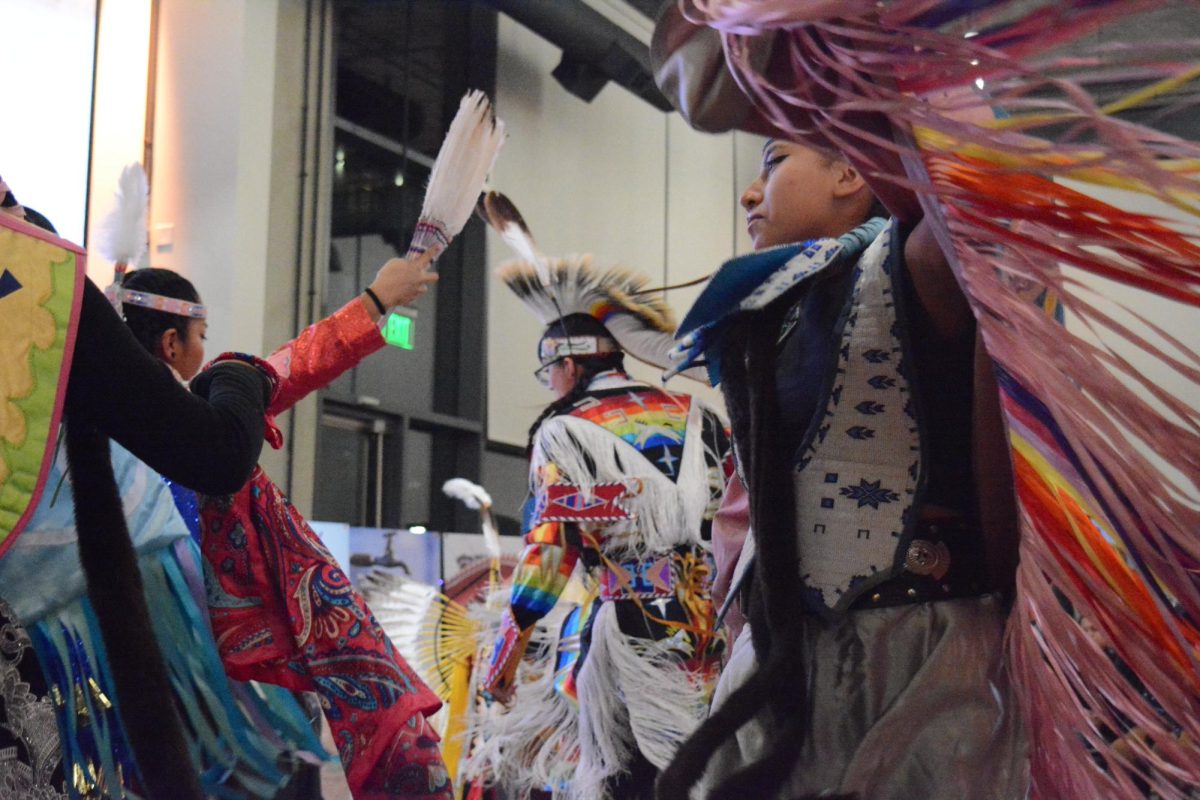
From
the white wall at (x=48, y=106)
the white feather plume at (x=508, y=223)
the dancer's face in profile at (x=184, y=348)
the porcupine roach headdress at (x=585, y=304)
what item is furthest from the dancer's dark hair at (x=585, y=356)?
the white wall at (x=48, y=106)

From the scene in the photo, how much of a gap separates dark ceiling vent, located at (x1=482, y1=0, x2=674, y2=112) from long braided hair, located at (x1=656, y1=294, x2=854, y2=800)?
202 inches

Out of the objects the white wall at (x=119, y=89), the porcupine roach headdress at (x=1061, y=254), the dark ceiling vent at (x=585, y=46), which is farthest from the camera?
the dark ceiling vent at (x=585, y=46)

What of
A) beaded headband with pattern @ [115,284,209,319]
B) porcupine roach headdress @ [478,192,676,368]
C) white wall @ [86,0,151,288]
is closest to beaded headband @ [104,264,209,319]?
beaded headband with pattern @ [115,284,209,319]

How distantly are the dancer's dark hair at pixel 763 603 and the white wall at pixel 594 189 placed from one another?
4.51m

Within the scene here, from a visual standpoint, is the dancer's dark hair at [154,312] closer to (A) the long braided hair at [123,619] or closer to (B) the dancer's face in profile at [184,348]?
(B) the dancer's face in profile at [184,348]

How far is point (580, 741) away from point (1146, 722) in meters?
2.15

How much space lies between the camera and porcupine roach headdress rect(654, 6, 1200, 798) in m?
0.95

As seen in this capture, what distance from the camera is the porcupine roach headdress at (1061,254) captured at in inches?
37.3

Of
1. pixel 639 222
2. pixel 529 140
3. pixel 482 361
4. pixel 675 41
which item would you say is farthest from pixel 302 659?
pixel 639 222

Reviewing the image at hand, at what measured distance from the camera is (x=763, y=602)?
48.4 inches

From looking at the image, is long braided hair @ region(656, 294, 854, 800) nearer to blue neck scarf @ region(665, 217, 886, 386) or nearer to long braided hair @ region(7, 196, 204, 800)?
blue neck scarf @ region(665, 217, 886, 386)

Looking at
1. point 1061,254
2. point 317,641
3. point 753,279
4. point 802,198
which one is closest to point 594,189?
point 317,641

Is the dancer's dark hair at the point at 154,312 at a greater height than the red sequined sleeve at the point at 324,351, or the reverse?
the dancer's dark hair at the point at 154,312

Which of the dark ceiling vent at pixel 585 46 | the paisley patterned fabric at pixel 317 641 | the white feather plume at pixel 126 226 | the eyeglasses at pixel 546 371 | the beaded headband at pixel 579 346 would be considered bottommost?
the paisley patterned fabric at pixel 317 641
